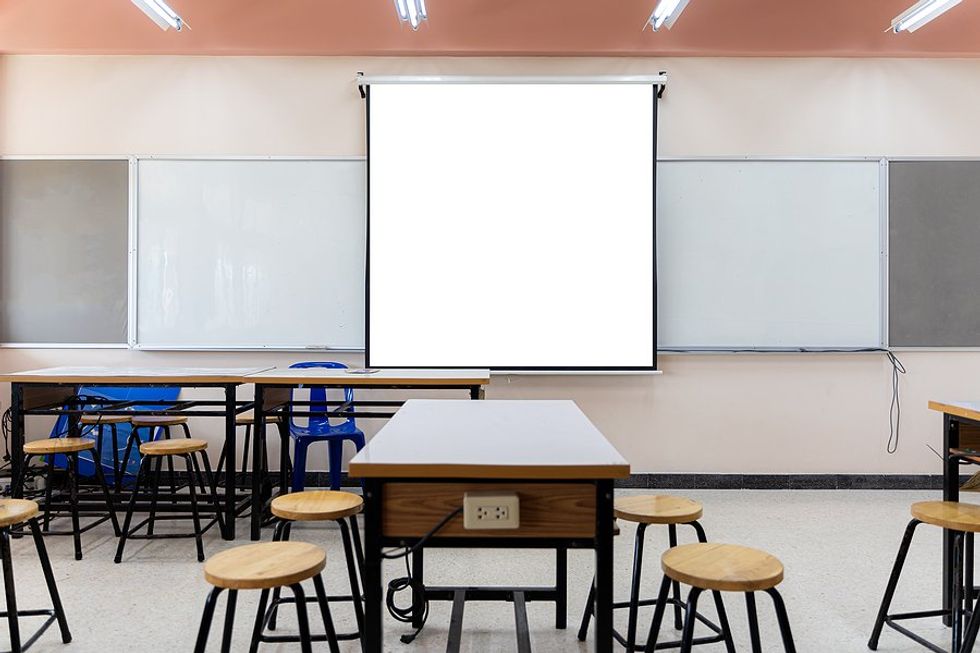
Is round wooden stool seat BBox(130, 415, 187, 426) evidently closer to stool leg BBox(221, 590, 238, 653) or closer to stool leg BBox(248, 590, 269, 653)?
stool leg BBox(248, 590, 269, 653)

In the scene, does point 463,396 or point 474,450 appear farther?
point 463,396

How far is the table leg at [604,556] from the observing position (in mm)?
1402

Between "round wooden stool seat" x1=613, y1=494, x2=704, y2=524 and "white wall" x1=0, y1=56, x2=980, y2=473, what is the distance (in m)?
2.22

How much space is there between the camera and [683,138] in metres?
4.45

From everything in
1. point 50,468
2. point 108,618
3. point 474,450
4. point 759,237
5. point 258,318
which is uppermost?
point 759,237

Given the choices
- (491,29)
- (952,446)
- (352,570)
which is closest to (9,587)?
(352,570)

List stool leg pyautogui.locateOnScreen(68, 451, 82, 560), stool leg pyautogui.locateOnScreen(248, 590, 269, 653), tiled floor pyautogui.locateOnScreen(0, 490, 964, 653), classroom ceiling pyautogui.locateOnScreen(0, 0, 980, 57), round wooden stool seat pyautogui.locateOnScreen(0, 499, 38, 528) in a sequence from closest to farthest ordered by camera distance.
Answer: stool leg pyautogui.locateOnScreen(248, 590, 269, 653), round wooden stool seat pyautogui.locateOnScreen(0, 499, 38, 528), tiled floor pyautogui.locateOnScreen(0, 490, 964, 653), stool leg pyautogui.locateOnScreen(68, 451, 82, 560), classroom ceiling pyautogui.locateOnScreen(0, 0, 980, 57)

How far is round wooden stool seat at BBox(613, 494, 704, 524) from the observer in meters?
2.04

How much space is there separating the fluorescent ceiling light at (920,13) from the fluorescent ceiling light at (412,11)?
2978mm

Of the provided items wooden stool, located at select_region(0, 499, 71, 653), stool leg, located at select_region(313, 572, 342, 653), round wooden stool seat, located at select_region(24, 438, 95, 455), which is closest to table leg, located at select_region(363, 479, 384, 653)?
stool leg, located at select_region(313, 572, 342, 653)

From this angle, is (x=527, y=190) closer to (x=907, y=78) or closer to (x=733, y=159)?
(x=733, y=159)

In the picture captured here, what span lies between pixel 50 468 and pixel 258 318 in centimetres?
155

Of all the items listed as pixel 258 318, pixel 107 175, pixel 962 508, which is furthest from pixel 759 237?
pixel 107 175

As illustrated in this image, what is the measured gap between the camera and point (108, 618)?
8.11 feet
